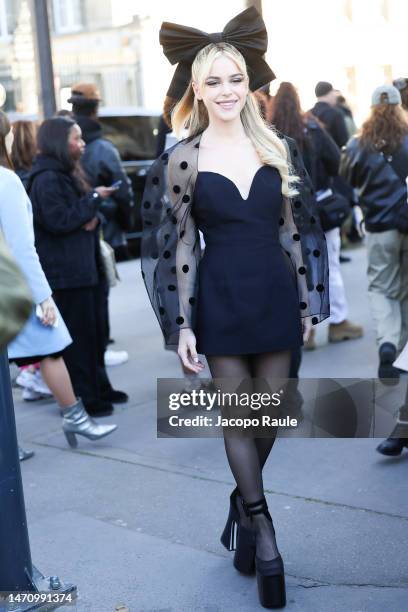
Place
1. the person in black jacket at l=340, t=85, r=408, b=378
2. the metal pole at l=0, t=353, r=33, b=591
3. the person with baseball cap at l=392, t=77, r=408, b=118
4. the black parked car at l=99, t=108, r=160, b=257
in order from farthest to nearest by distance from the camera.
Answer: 1. the black parked car at l=99, t=108, r=160, b=257
2. the person with baseball cap at l=392, t=77, r=408, b=118
3. the person in black jacket at l=340, t=85, r=408, b=378
4. the metal pole at l=0, t=353, r=33, b=591

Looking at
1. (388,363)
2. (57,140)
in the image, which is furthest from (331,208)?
(57,140)

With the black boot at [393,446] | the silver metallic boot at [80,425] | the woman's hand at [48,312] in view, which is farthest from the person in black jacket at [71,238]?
the black boot at [393,446]

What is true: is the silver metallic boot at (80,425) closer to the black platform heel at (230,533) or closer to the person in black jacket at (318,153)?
the black platform heel at (230,533)

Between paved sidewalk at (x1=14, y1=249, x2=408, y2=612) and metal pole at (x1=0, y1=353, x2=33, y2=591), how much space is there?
41cm

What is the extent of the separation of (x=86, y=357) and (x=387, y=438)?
76.4 inches

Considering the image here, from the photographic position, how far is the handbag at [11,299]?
1306 millimetres

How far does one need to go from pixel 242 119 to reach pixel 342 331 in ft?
13.3

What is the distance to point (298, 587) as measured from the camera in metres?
3.46

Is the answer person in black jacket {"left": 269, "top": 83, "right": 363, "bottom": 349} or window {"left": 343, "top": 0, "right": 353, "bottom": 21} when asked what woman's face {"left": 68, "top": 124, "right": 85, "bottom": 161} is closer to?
person in black jacket {"left": 269, "top": 83, "right": 363, "bottom": 349}

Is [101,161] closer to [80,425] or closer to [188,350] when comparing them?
[80,425]

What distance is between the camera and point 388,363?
5.81 m

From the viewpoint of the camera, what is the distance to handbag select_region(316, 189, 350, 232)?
6758 millimetres

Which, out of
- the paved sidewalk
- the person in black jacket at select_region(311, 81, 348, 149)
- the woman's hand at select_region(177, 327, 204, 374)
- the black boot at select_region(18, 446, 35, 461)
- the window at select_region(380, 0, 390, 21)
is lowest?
the black boot at select_region(18, 446, 35, 461)

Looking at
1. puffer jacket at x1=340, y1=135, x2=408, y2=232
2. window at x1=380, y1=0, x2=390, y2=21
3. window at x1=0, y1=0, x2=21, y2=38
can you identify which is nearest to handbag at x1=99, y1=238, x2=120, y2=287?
puffer jacket at x1=340, y1=135, x2=408, y2=232
